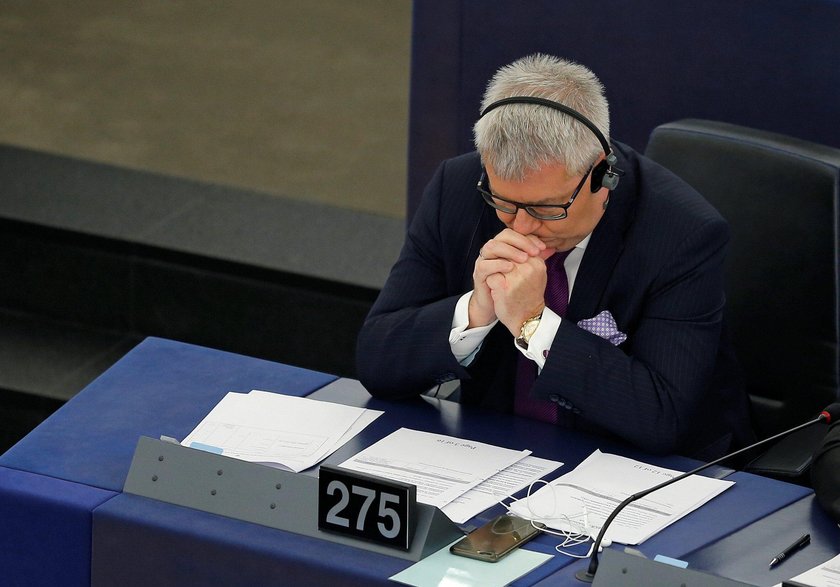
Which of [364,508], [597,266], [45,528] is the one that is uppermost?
[597,266]

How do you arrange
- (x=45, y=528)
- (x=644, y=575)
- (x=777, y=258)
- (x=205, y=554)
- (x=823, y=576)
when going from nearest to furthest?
1. (x=644, y=575)
2. (x=823, y=576)
3. (x=205, y=554)
4. (x=45, y=528)
5. (x=777, y=258)

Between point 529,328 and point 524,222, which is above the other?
point 524,222

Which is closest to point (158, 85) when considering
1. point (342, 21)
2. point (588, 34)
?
point (342, 21)

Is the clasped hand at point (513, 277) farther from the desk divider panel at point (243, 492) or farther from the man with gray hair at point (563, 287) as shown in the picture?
the desk divider panel at point (243, 492)

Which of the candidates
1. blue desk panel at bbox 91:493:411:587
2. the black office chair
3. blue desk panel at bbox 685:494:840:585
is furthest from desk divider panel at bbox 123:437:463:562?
the black office chair

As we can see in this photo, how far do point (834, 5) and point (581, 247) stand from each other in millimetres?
1174

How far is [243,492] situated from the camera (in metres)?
2.22

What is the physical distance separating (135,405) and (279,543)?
54 cm

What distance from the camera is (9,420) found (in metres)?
4.15

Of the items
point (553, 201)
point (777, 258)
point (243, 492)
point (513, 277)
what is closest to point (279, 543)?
point (243, 492)

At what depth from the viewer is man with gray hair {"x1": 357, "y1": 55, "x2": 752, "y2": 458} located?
95.6 inches

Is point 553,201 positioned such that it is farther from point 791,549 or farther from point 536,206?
point 791,549

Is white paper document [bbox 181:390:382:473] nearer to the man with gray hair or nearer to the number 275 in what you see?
the man with gray hair

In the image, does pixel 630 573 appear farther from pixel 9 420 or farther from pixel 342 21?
pixel 342 21
